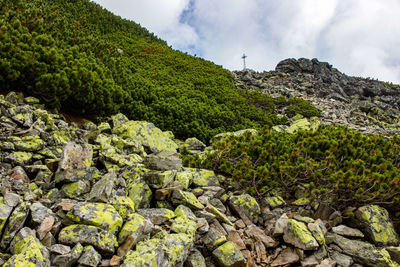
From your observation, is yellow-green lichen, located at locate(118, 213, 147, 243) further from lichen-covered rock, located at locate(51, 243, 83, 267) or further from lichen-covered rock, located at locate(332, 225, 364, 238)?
lichen-covered rock, located at locate(332, 225, 364, 238)

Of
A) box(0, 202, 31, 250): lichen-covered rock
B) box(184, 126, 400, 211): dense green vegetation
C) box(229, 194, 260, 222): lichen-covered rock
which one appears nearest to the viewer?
box(0, 202, 31, 250): lichen-covered rock

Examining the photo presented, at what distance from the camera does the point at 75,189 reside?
4.38 metres

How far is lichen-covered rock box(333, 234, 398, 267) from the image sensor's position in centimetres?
468

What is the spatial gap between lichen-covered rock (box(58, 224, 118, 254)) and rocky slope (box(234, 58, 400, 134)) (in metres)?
18.9

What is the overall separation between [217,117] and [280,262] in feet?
33.8

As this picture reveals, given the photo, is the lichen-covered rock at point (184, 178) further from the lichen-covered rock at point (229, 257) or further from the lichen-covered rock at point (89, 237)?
the lichen-covered rock at point (89, 237)

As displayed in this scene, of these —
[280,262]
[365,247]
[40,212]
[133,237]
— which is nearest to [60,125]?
[40,212]

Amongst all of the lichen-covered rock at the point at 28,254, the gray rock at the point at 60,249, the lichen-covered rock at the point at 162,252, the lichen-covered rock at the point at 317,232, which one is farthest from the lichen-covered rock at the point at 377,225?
the lichen-covered rock at the point at 28,254

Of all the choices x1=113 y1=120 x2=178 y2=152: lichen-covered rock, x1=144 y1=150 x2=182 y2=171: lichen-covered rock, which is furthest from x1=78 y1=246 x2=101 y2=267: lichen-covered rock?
x1=113 y1=120 x2=178 y2=152: lichen-covered rock

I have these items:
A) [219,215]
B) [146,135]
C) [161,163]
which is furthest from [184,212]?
[146,135]

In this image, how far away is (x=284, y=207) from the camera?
21.3 ft

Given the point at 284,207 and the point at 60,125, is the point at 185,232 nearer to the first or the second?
the point at 284,207

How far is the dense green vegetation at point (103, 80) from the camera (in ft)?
25.5

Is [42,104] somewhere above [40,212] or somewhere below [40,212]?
above
